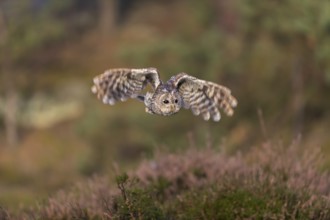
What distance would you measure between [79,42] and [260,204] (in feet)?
78.9

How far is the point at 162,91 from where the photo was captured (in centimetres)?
680

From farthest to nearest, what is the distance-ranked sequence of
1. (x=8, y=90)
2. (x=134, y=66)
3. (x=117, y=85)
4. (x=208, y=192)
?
1. (x=8, y=90)
2. (x=134, y=66)
3. (x=208, y=192)
4. (x=117, y=85)

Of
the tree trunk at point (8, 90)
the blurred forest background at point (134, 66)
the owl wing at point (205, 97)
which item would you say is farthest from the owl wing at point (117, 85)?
the tree trunk at point (8, 90)

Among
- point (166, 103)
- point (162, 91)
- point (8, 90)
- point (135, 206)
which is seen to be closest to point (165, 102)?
point (166, 103)

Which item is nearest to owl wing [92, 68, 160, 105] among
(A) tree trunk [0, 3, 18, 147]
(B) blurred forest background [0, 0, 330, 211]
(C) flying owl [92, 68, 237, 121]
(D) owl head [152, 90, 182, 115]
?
(C) flying owl [92, 68, 237, 121]

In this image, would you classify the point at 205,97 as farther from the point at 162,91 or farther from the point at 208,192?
the point at 208,192

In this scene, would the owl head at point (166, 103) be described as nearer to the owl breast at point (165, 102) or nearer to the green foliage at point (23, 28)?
the owl breast at point (165, 102)

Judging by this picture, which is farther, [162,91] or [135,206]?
[135,206]

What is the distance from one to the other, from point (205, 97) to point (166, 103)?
95cm

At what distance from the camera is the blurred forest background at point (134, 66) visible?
19812 millimetres

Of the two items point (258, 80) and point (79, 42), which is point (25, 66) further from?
point (258, 80)

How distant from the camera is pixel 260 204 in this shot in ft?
26.9

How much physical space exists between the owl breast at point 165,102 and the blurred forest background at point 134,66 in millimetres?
8378

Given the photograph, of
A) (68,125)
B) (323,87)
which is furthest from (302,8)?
(68,125)
